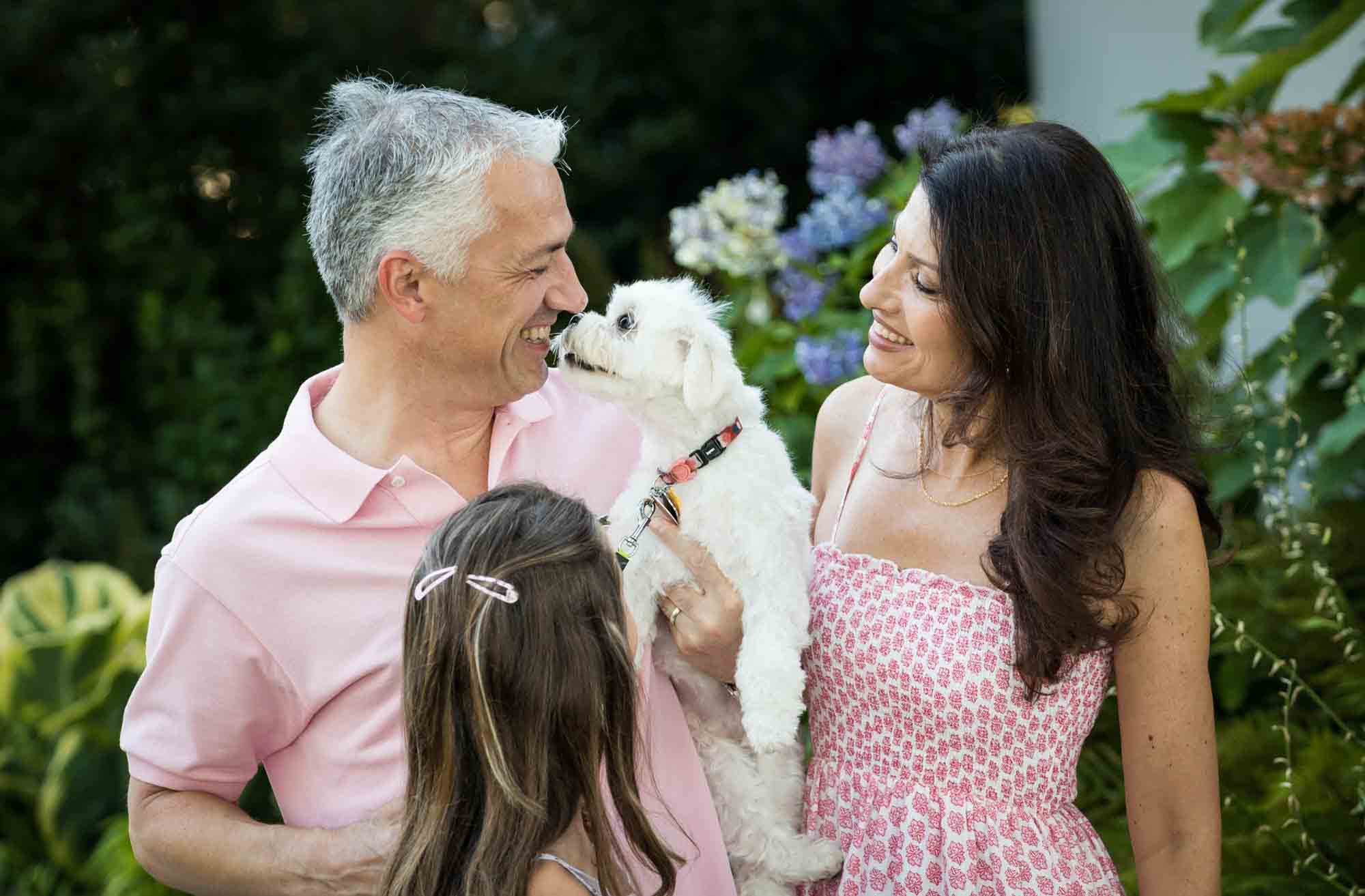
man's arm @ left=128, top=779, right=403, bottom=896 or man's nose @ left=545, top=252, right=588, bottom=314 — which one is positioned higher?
man's nose @ left=545, top=252, right=588, bottom=314

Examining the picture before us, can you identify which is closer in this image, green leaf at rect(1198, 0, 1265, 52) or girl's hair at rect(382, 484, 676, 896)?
girl's hair at rect(382, 484, 676, 896)

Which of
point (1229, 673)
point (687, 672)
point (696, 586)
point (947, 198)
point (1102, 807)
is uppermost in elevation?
point (947, 198)

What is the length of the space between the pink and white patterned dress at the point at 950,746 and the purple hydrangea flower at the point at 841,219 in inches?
68.8

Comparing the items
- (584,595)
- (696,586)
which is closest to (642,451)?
(696,586)

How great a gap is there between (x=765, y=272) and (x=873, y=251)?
17.4 inches

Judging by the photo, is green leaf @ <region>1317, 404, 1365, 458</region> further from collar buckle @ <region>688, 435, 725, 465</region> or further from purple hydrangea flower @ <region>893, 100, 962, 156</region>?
collar buckle @ <region>688, 435, 725, 465</region>

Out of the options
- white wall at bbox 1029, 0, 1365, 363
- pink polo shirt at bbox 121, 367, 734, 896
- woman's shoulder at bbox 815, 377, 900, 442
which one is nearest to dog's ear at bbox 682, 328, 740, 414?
woman's shoulder at bbox 815, 377, 900, 442

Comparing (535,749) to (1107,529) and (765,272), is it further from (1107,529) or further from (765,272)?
(765,272)

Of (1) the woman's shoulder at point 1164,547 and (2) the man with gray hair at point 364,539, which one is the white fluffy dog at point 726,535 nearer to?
(2) the man with gray hair at point 364,539

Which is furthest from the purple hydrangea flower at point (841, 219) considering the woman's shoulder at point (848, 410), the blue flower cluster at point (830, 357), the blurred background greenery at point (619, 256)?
the woman's shoulder at point (848, 410)

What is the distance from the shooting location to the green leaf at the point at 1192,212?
3721 millimetres

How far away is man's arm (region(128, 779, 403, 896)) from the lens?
2.26m

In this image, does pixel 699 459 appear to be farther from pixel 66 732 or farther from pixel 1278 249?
pixel 66 732

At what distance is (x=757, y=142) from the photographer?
24.1 feet
